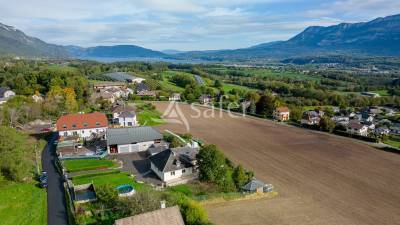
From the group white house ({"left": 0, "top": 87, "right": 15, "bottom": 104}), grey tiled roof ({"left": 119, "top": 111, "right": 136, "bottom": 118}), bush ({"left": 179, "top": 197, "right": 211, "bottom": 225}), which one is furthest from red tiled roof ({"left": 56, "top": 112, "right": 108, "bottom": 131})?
white house ({"left": 0, "top": 87, "right": 15, "bottom": 104})

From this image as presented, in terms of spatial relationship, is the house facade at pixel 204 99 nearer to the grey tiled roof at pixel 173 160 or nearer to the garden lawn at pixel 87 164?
the grey tiled roof at pixel 173 160

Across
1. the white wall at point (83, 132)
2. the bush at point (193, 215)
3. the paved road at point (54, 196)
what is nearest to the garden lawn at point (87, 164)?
the paved road at point (54, 196)

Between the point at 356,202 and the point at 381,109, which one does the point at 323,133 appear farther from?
the point at 381,109

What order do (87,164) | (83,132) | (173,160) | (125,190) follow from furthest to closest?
(83,132) → (87,164) → (173,160) → (125,190)

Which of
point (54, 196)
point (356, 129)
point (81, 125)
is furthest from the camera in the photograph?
point (356, 129)

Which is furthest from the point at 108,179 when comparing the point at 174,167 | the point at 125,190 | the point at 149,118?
the point at 149,118

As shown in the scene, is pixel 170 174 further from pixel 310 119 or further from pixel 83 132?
pixel 310 119

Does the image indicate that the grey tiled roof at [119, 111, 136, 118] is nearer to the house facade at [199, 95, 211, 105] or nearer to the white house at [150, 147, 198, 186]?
the white house at [150, 147, 198, 186]
